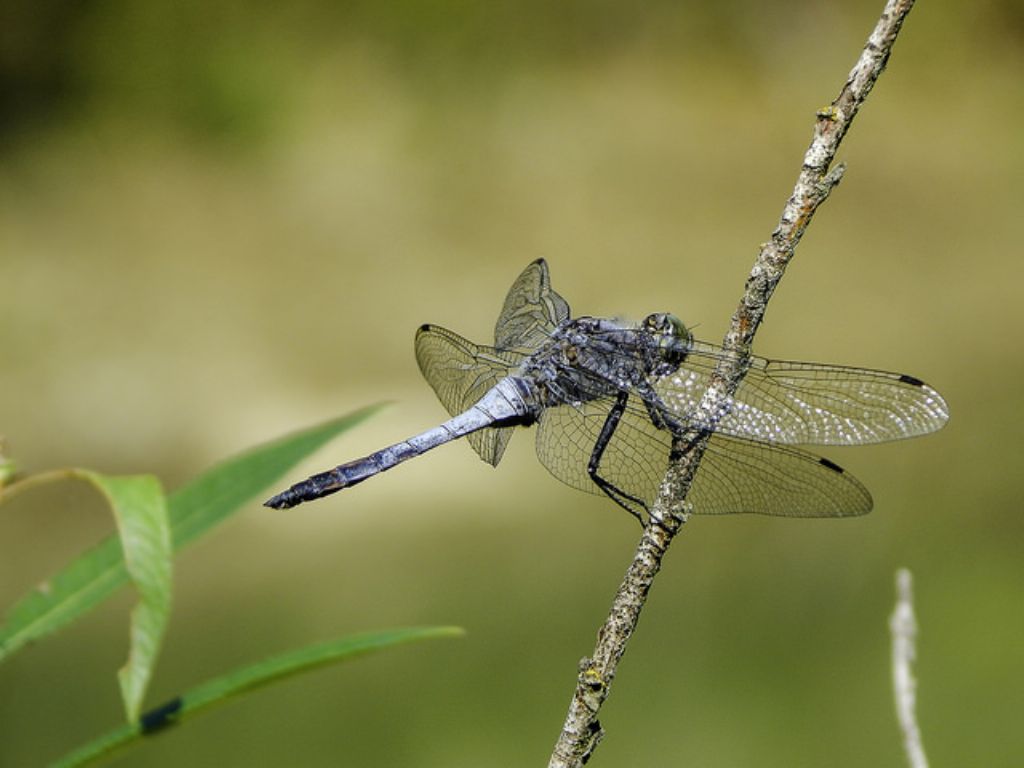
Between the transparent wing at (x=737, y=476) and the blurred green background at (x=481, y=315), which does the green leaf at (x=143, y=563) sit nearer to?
the transparent wing at (x=737, y=476)

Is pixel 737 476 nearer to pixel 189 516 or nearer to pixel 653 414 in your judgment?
pixel 653 414

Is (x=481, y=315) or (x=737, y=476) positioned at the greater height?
(x=481, y=315)

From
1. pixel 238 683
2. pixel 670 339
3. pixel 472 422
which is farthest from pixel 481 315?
pixel 238 683

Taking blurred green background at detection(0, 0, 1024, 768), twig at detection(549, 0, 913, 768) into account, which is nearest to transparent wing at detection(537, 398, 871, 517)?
twig at detection(549, 0, 913, 768)

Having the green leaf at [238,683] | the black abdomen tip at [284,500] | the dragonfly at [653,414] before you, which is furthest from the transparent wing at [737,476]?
the green leaf at [238,683]

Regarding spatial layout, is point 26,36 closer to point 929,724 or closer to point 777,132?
point 777,132

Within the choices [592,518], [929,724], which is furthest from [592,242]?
[929,724]

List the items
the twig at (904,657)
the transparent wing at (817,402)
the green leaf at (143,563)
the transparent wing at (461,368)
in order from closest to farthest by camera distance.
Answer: the green leaf at (143,563) → the twig at (904,657) → the transparent wing at (817,402) → the transparent wing at (461,368)
